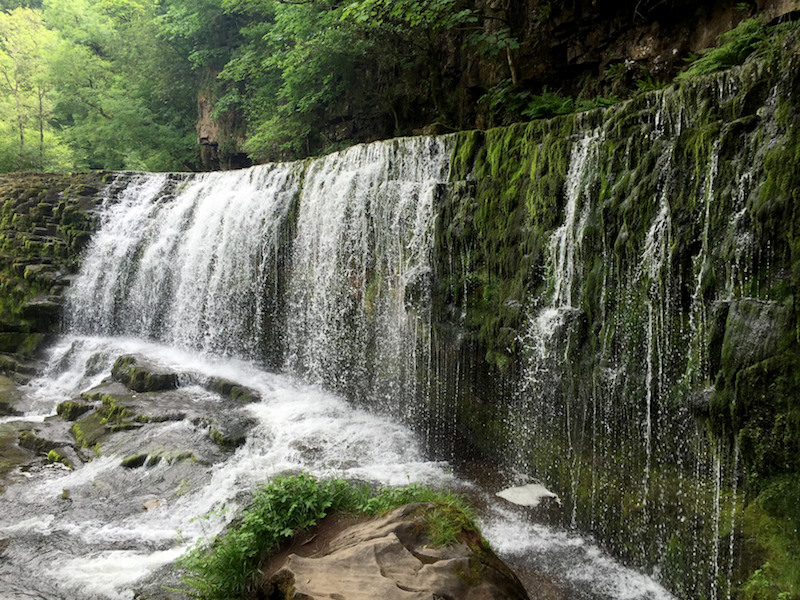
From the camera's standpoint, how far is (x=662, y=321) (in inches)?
179

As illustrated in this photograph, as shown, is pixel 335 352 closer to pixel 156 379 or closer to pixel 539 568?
Answer: pixel 156 379

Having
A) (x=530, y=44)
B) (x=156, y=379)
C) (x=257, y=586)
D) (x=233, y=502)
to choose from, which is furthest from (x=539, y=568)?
(x=530, y=44)

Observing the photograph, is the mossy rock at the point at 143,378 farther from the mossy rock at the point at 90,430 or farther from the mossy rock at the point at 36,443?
the mossy rock at the point at 36,443

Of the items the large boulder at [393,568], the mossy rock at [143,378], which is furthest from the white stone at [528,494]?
the mossy rock at [143,378]

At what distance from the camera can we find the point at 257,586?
3.33 meters

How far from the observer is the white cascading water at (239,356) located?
4941 mm

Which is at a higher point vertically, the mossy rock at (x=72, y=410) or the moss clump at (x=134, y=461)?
the mossy rock at (x=72, y=410)

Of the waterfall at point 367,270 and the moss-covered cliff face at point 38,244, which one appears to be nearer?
the waterfall at point 367,270

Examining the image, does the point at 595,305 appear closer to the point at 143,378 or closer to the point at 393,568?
the point at 393,568

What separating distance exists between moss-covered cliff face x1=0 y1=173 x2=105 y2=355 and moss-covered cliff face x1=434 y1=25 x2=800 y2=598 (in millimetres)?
11501

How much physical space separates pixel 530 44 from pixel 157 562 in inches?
436

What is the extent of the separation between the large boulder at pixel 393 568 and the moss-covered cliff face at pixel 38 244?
1161cm

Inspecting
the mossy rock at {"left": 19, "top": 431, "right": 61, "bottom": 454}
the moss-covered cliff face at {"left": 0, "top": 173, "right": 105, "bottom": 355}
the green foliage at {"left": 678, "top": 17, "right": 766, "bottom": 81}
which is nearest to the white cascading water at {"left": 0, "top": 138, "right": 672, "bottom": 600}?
the moss-covered cliff face at {"left": 0, "top": 173, "right": 105, "bottom": 355}

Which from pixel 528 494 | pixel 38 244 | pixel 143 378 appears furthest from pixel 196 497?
pixel 38 244
